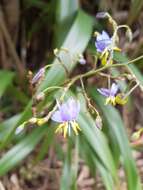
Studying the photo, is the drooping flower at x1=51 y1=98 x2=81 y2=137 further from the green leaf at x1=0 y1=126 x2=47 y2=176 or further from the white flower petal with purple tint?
the green leaf at x1=0 y1=126 x2=47 y2=176

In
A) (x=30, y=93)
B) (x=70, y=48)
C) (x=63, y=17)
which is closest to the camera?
(x=70, y=48)

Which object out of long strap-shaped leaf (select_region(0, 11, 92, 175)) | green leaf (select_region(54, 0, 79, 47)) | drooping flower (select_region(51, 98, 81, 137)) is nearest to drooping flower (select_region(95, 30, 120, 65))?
A: drooping flower (select_region(51, 98, 81, 137))

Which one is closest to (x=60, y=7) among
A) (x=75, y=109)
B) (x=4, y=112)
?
(x=4, y=112)

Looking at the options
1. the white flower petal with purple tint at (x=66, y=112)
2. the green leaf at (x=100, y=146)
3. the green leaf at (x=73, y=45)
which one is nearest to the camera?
the white flower petal with purple tint at (x=66, y=112)

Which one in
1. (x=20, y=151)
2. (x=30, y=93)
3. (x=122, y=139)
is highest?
(x=30, y=93)

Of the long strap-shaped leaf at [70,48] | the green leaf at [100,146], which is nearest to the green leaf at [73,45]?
the long strap-shaped leaf at [70,48]

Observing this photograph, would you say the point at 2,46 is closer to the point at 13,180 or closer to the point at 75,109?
the point at 13,180

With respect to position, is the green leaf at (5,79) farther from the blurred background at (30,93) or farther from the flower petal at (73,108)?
the flower petal at (73,108)

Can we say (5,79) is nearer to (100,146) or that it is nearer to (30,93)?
(30,93)

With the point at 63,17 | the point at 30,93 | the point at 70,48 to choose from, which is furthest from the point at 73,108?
the point at 30,93
